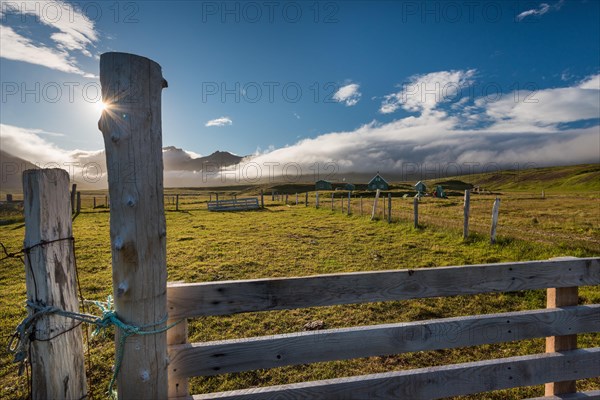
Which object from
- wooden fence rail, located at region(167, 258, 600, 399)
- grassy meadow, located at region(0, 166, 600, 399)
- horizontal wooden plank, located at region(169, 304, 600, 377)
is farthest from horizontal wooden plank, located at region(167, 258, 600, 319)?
grassy meadow, located at region(0, 166, 600, 399)

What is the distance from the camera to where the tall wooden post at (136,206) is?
1.99 metres

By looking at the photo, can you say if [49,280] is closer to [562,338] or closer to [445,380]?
[445,380]

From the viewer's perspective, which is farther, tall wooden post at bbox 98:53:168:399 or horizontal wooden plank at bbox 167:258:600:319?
horizontal wooden plank at bbox 167:258:600:319

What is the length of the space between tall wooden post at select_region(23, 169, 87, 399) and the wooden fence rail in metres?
0.66

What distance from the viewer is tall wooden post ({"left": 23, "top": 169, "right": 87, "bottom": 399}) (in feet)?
6.32

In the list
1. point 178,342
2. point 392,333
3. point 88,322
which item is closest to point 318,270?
point 392,333

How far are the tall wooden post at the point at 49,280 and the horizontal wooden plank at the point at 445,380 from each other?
1038 millimetres

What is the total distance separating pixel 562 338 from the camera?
10.7ft

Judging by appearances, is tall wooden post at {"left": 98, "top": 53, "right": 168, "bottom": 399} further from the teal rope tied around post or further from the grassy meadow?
the grassy meadow

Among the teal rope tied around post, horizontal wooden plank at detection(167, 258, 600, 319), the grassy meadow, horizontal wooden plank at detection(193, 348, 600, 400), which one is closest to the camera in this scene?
the teal rope tied around post

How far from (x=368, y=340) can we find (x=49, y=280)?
2.47 metres

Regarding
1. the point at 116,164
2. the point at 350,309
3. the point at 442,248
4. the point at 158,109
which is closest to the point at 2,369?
the point at 116,164

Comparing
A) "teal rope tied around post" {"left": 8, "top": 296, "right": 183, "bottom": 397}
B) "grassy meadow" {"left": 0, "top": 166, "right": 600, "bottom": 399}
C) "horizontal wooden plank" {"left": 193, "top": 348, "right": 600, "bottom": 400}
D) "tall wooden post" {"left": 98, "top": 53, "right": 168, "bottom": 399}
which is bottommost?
"grassy meadow" {"left": 0, "top": 166, "right": 600, "bottom": 399}

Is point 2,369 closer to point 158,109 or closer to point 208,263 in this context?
point 158,109
